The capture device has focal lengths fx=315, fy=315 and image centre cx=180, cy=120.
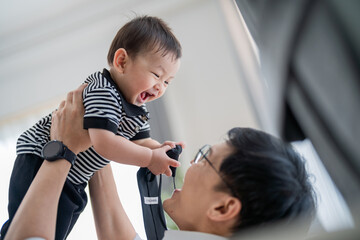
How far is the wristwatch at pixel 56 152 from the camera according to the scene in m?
0.80

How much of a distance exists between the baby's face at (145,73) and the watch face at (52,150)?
0.23 m

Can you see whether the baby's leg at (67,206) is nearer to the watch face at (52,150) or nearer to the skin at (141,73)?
the watch face at (52,150)

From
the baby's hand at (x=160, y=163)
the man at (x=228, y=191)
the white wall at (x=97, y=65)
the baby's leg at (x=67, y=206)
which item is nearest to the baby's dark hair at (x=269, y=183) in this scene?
the man at (x=228, y=191)

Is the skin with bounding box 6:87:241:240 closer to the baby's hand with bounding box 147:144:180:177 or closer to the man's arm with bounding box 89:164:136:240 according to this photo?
the baby's hand with bounding box 147:144:180:177

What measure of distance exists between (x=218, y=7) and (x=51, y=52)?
1507 mm

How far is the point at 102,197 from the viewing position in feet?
3.22

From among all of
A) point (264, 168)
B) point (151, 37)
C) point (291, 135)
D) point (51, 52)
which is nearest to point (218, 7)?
point (151, 37)

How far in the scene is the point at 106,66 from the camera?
226 centimetres

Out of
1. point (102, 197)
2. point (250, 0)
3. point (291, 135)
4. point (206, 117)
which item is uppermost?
point (250, 0)

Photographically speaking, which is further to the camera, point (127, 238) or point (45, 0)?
point (45, 0)

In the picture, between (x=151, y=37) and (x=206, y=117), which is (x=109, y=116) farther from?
(x=206, y=117)

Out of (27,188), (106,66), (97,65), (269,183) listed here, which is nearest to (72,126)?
(27,188)

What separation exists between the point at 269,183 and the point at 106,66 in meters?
1.87

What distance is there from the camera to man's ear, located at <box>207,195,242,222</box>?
0.63m
